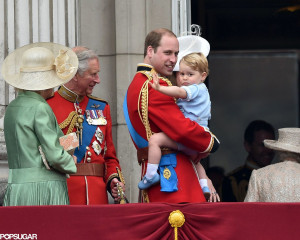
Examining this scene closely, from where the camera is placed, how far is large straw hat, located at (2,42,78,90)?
26.3 ft

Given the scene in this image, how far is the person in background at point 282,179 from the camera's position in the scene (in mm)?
9055

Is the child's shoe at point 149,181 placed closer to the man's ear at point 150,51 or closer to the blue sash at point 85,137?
the blue sash at point 85,137

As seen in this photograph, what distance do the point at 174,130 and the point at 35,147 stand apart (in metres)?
0.94

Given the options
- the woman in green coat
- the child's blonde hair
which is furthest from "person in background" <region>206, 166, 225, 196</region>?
the woman in green coat

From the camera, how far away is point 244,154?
Result: 547 inches

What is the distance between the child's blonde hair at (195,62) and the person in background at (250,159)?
3606 mm

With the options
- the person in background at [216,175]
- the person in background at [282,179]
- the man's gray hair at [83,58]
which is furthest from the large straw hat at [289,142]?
the person in background at [216,175]

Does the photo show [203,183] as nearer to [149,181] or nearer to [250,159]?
[149,181]

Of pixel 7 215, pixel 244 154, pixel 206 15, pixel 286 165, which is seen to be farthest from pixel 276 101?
pixel 7 215

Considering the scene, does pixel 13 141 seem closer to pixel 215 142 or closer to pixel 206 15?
pixel 215 142

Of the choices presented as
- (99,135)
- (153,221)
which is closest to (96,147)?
(99,135)

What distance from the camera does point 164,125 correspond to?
818 cm

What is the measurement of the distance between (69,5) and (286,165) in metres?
2.53

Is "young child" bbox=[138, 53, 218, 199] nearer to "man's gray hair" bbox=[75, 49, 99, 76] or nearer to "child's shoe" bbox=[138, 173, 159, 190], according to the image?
"child's shoe" bbox=[138, 173, 159, 190]
